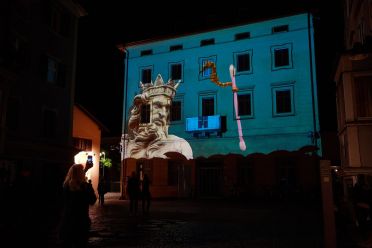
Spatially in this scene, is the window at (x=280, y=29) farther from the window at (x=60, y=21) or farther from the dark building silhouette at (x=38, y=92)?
the window at (x=60, y=21)

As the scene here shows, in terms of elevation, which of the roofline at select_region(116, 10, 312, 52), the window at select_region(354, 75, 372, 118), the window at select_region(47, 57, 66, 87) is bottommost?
the window at select_region(354, 75, 372, 118)

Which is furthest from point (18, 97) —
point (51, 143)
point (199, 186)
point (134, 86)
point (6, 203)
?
point (199, 186)

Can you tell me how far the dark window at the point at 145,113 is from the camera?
99.3 ft

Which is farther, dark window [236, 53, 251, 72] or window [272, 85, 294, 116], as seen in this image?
dark window [236, 53, 251, 72]

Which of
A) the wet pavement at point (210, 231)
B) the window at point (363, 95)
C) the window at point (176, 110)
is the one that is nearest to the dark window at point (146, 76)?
the window at point (176, 110)

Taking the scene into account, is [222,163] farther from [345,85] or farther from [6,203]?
[6,203]

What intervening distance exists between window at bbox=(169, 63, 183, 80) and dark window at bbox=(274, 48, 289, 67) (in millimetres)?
7272

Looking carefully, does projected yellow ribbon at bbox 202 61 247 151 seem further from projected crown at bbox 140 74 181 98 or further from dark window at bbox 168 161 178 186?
dark window at bbox 168 161 178 186

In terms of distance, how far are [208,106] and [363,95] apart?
51.8 feet

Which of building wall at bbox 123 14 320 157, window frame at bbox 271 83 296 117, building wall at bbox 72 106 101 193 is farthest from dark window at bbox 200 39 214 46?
building wall at bbox 72 106 101 193

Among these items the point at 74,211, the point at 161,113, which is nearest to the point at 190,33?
the point at 161,113

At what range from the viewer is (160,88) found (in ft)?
98.3

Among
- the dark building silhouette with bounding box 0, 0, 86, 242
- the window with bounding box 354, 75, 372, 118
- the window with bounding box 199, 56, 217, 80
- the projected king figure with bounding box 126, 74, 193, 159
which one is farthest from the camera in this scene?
the projected king figure with bounding box 126, 74, 193, 159

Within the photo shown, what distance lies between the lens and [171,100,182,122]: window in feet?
96.2
